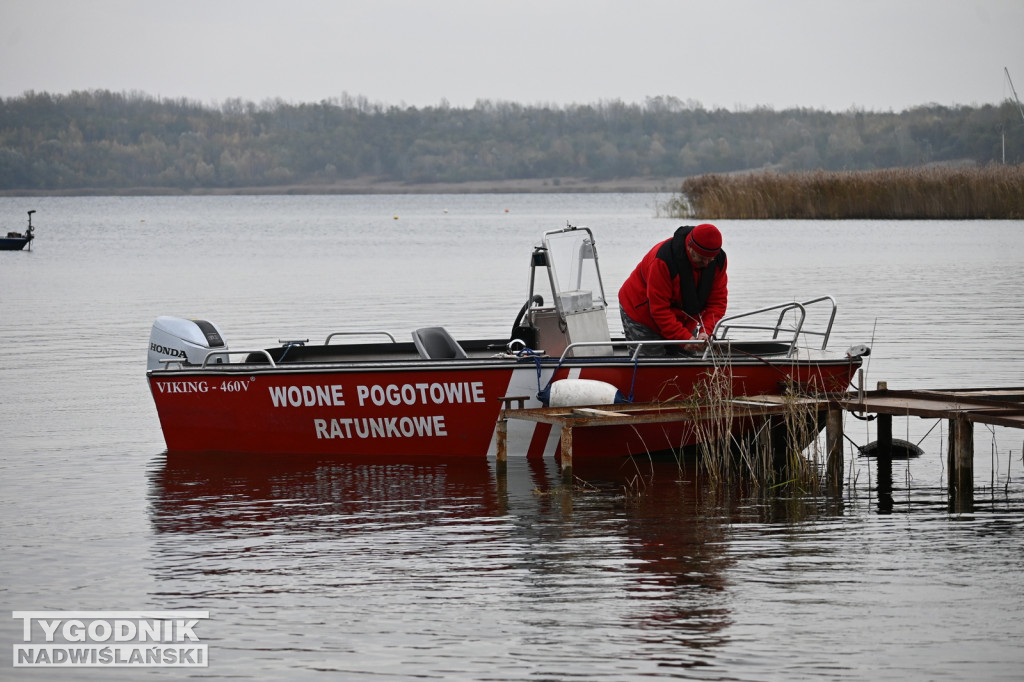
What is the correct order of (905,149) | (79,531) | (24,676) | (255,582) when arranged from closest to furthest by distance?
(24,676) → (255,582) → (79,531) → (905,149)

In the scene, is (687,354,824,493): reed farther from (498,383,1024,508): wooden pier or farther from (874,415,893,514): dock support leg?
(874,415,893,514): dock support leg

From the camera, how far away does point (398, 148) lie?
155 meters

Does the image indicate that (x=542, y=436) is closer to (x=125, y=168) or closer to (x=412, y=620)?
(x=412, y=620)

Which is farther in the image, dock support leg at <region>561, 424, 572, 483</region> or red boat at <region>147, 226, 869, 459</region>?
red boat at <region>147, 226, 869, 459</region>

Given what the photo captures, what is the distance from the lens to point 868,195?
47594mm

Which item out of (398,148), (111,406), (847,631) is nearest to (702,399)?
(847,631)

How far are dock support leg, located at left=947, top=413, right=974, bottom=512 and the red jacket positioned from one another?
2.11m

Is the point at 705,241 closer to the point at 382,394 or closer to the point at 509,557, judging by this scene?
the point at 382,394

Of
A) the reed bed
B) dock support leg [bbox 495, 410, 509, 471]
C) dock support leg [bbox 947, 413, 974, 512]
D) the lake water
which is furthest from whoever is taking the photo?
the reed bed

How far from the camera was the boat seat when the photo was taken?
1174 cm

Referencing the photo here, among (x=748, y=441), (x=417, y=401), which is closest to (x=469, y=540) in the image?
(x=417, y=401)

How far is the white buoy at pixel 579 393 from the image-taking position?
1082 centimetres

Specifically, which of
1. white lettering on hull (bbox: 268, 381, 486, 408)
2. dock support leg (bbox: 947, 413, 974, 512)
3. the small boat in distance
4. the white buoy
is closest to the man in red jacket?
the white buoy

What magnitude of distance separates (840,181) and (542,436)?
3864 cm
